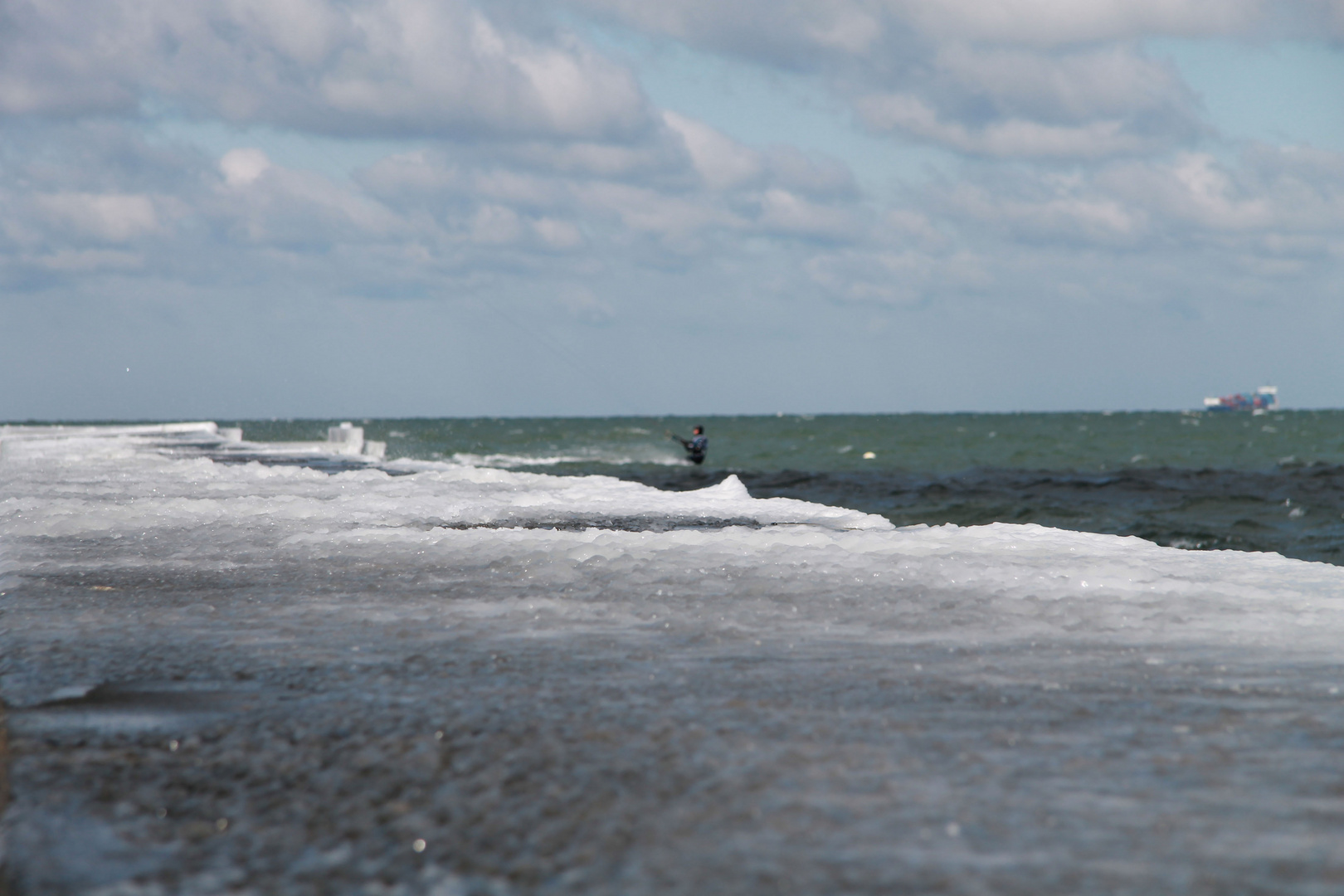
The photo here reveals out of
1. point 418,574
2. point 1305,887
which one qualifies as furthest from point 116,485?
point 1305,887

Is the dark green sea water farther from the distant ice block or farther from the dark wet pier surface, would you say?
the dark wet pier surface

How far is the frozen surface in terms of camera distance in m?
1.74

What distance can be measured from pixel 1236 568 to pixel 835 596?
2023 millimetres

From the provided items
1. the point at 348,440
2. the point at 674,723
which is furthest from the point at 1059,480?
the point at 674,723

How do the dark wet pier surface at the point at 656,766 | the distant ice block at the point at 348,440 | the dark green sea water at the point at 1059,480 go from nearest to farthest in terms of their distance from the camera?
1. the dark wet pier surface at the point at 656,766
2. the dark green sea water at the point at 1059,480
3. the distant ice block at the point at 348,440

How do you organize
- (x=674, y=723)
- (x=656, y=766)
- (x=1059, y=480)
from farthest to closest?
(x=1059, y=480) < (x=674, y=723) < (x=656, y=766)

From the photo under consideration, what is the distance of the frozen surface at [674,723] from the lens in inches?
68.4

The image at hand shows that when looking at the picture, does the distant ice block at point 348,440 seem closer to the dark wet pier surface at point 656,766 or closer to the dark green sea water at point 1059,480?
the dark green sea water at point 1059,480

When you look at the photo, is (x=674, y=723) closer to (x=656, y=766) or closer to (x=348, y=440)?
(x=656, y=766)

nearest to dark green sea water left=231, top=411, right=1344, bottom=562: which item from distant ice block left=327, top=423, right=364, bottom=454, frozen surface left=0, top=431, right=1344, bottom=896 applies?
distant ice block left=327, top=423, right=364, bottom=454

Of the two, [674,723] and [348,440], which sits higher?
[674,723]

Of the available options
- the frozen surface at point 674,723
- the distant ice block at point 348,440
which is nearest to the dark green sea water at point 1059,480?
the distant ice block at point 348,440

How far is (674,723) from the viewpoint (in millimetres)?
2475

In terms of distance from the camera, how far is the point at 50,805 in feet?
6.39
